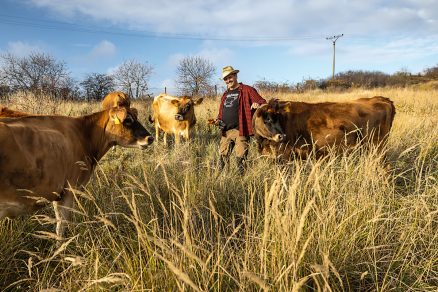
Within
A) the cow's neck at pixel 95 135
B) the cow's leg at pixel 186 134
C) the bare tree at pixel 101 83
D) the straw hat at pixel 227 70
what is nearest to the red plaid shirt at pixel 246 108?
the straw hat at pixel 227 70

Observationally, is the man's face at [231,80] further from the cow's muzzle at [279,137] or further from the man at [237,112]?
the cow's muzzle at [279,137]

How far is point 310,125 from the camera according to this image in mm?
6227

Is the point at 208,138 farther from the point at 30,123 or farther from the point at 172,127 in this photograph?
the point at 30,123

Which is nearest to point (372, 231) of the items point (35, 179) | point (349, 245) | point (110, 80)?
point (349, 245)

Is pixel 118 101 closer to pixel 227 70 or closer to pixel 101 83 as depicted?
pixel 227 70

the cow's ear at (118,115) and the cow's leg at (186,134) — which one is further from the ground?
the cow's ear at (118,115)

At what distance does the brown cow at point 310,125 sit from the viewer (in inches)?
240

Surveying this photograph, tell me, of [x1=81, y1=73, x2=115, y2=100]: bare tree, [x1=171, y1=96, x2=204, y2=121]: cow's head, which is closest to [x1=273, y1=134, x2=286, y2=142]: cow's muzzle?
[x1=171, y1=96, x2=204, y2=121]: cow's head

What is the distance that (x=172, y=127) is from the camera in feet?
34.3

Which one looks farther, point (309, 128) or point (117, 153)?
point (117, 153)

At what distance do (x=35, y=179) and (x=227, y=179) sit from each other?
7.01ft

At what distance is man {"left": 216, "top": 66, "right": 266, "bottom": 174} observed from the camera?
6391mm

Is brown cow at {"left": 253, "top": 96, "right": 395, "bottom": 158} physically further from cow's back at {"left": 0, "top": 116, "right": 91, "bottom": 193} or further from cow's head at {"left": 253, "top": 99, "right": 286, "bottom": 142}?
cow's back at {"left": 0, "top": 116, "right": 91, "bottom": 193}

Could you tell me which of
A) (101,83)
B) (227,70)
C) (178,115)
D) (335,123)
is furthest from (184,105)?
(101,83)
